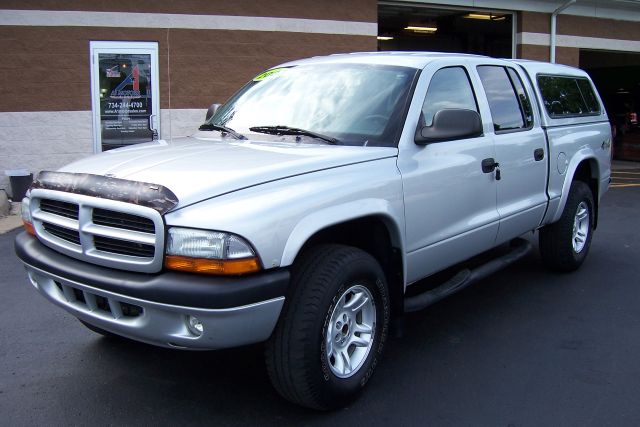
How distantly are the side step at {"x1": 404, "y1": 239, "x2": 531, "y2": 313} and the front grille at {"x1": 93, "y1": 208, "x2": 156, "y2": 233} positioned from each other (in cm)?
169

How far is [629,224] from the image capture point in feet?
27.5

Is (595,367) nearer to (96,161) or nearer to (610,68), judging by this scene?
(96,161)

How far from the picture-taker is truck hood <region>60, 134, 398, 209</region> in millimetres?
2946

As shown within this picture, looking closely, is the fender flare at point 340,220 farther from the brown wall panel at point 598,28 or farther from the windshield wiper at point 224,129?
the brown wall panel at point 598,28

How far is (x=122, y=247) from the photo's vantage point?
9.68 ft

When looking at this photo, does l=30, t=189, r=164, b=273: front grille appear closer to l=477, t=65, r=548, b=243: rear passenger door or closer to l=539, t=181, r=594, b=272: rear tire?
l=477, t=65, r=548, b=243: rear passenger door

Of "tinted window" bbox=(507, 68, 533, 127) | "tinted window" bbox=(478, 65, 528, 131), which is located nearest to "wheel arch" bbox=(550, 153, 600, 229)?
"tinted window" bbox=(507, 68, 533, 127)

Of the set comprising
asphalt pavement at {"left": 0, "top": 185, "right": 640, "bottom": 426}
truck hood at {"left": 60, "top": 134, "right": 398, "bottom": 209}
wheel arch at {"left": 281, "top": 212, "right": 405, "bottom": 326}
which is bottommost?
asphalt pavement at {"left": 0, "top": 185, "right": 640, "bottom": 426}

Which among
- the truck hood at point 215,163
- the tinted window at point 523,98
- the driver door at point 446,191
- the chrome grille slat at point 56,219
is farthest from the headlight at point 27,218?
the tinted window at point 523,98

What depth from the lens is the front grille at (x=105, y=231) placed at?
9.30ft

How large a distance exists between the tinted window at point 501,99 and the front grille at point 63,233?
116 inches

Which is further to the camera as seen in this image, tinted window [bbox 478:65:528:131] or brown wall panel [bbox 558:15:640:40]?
brown wall panel [bbox 558:15:640:40]

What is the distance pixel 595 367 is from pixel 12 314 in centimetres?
418

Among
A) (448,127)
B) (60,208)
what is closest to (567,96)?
(448,127)
